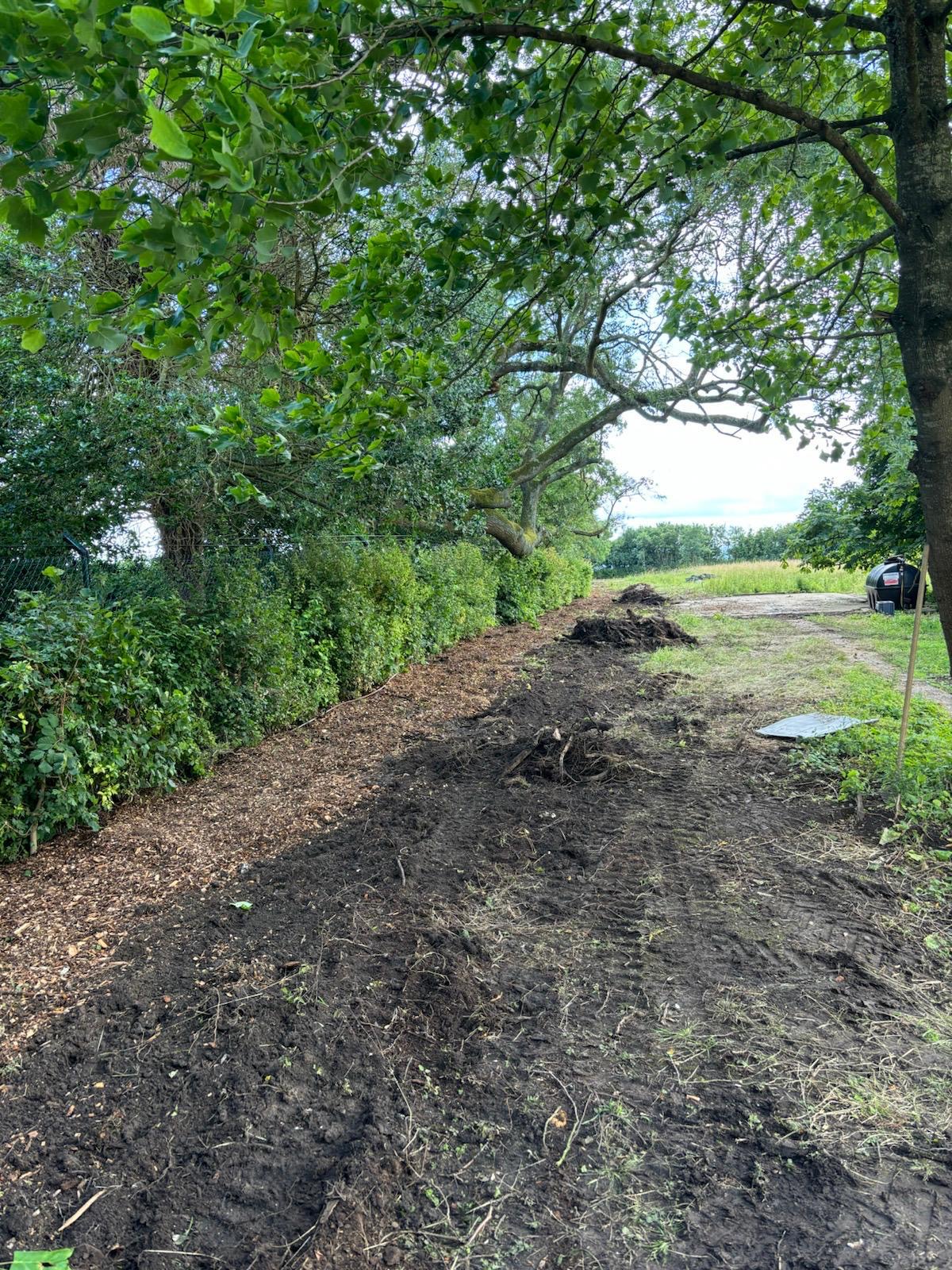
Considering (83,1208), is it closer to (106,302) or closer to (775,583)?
(106,302)

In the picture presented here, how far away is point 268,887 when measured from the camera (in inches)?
150

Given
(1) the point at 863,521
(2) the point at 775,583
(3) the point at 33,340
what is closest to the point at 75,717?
(3) the point at 33,340

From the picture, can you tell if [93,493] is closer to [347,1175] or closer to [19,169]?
[19,169]

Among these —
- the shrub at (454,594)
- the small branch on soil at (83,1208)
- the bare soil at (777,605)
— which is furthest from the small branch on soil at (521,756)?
the bare soil at (777,605)

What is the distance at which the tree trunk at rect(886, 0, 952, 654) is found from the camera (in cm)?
289

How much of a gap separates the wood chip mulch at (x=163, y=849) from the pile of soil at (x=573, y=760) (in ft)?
4.19

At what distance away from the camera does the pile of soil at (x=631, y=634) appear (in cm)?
1220

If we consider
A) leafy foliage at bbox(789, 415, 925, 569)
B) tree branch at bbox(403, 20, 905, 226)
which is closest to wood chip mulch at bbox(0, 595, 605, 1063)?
tree branch at bbox(403, 20, 905, 226)

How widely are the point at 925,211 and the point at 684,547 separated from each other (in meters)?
52.6

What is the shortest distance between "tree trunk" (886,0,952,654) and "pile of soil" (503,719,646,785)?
300cm

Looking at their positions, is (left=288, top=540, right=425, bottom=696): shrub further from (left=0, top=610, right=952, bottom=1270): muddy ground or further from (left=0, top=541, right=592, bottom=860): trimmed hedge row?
(left=0, top=610, right=952, bottom=1270): muddy ground

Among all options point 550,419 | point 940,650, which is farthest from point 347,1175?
point 550,419

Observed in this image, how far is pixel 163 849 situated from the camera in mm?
4355

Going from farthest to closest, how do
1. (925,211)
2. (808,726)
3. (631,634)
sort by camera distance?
(631,634) < (808,726) < (925,211)
